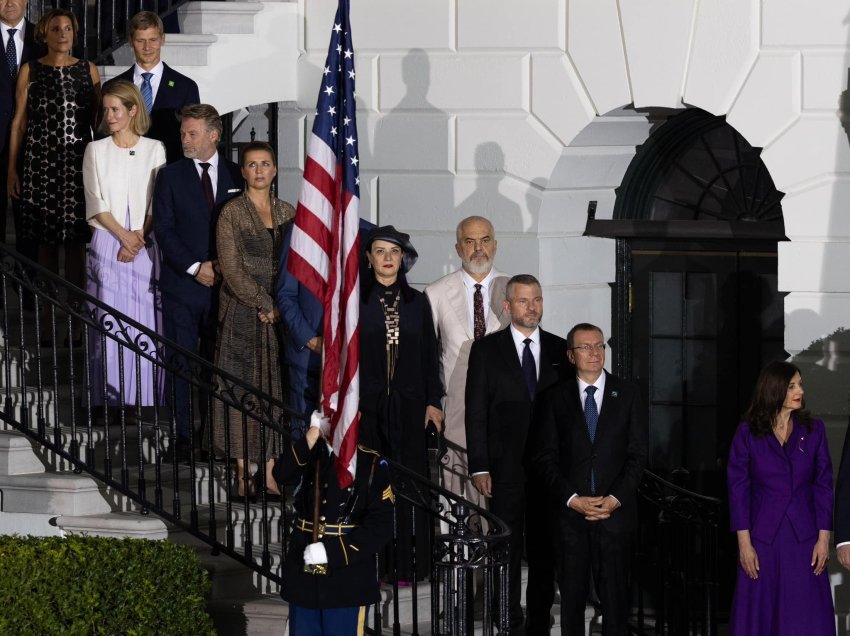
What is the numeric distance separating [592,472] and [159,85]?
155 inches

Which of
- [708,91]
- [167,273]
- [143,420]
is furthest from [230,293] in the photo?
[708,91]

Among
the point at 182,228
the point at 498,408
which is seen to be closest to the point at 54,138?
the point at 182,228

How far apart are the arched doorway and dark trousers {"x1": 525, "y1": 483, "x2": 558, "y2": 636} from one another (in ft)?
9.20

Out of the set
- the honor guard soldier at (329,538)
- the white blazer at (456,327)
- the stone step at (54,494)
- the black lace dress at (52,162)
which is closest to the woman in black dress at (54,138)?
the black lace dress at (52,162)

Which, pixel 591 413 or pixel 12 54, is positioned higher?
pixel 12 54

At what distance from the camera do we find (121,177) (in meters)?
11.7

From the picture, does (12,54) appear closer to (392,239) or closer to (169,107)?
(169,107)

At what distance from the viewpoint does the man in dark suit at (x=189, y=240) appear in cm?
1154

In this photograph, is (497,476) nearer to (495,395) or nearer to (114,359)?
(495,395)

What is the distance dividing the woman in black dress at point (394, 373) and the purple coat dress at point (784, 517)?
1.80m

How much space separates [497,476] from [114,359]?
246cm

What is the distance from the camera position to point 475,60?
42.4 ft

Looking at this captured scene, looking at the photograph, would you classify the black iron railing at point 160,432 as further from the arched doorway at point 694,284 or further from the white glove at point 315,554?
the arched doorway at point 694,284

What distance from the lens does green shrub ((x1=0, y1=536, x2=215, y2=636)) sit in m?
9.58
